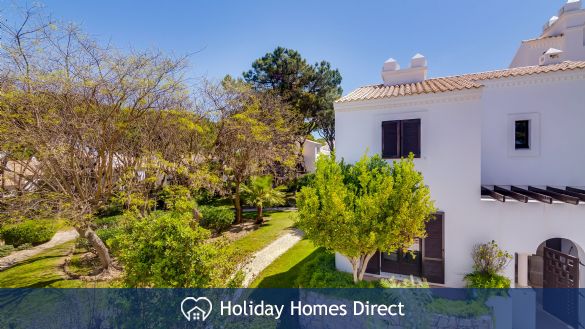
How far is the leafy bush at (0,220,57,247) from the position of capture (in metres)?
18.1

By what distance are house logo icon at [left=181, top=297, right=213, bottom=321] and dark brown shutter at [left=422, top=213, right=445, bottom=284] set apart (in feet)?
28.8

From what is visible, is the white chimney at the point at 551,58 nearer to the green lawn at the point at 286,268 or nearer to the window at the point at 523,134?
the window at the point at 523,134

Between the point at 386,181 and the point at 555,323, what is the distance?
31.9 ft

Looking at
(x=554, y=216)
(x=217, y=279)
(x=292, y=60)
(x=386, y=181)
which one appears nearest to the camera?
(x=217, y=279)

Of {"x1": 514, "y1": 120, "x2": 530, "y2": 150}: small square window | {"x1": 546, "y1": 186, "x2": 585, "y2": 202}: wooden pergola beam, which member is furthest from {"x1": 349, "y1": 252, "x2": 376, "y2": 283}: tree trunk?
{"x1": 514, "y1": 120, "x2": 530, "y2": 150}: small square window

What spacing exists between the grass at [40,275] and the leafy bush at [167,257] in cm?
829

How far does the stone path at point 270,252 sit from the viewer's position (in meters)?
13.1

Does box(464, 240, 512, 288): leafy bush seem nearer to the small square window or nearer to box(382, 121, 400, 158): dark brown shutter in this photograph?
box(382, 121, 400, 158): dark brown shutter

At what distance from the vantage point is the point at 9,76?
10.6 meters

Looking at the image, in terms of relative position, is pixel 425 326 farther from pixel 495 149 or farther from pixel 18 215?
pixel 18 215

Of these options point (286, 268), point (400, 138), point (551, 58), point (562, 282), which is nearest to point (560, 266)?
point (562, 282)

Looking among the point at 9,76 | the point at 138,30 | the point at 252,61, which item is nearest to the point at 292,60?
the point at 252,61

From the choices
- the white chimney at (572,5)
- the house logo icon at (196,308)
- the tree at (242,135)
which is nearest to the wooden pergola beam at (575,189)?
the white chimney at (572,5)

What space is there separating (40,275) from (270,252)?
12.4 meters
